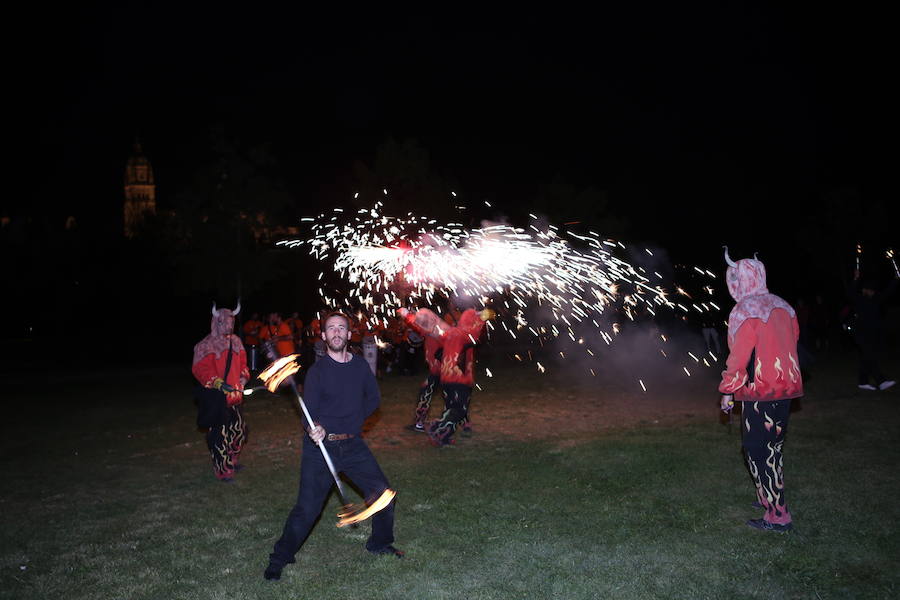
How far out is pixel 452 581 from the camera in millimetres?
5363

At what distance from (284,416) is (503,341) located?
18.3 m

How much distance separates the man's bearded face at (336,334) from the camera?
5698 mm

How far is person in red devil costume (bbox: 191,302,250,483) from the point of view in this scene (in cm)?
816

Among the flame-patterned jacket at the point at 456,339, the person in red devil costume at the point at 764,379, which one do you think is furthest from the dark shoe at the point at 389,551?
the flame-patterned jacket at the point at 456,339

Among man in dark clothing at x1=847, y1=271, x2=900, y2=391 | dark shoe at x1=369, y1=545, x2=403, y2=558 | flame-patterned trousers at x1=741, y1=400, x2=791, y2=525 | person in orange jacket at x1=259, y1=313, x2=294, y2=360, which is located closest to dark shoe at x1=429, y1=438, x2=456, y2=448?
dark shoe at x1=369, y1=545, x2=403, y2=558

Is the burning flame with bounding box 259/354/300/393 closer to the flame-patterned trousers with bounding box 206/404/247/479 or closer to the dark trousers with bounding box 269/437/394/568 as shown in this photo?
the dark trousers with bounding box 269/437/394/568

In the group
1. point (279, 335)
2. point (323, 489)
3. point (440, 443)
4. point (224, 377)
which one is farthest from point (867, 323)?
point (279, 335)

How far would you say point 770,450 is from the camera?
6.19 metres

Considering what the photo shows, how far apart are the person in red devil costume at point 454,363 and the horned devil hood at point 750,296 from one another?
4.02 meters

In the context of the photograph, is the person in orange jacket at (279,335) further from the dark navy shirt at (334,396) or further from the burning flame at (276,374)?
the dark navy shirt at (334,396)

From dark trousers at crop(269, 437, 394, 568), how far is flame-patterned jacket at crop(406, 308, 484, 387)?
4.08 meters

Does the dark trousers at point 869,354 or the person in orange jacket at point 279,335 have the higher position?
the dark trousers at point 869,354

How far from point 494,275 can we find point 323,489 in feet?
32.0

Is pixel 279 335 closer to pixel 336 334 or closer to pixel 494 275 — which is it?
pixel 494 275
